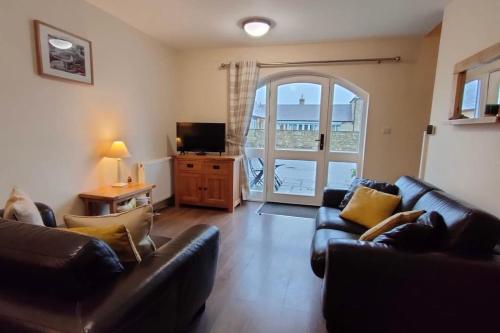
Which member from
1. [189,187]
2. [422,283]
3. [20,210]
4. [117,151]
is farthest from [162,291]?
[189,187]

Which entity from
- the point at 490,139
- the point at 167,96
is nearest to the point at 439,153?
the point at 490,139

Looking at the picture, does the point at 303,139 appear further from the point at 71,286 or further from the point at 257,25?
the point at 71,286

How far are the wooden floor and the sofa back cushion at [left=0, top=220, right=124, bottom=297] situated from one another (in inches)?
38.0

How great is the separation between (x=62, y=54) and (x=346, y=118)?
360cm

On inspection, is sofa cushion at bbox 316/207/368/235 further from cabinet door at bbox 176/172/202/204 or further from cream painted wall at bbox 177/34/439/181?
cabinet door at bbox 176/172/202/204

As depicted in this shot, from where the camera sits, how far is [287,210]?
4242mm

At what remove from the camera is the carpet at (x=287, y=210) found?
4.07 metres

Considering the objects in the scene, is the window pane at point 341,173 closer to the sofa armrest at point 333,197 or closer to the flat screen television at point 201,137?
the sofa armrest at point 333,197

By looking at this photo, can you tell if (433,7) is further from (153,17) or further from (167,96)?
(167,96)

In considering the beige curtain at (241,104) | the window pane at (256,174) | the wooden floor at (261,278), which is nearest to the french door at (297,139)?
the window pane at (256,174)

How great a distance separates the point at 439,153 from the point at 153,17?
132 inches

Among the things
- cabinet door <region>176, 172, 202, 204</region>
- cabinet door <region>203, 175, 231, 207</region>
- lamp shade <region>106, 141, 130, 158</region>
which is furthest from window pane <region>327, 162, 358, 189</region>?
lamp shade <region>106, 141, 130, 158</region>

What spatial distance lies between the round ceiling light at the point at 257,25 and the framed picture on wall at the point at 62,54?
5.60ft

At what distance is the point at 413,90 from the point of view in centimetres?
377
